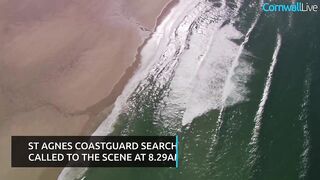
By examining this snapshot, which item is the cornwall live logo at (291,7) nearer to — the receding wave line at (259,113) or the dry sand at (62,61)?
the receding wave line at (259,113)

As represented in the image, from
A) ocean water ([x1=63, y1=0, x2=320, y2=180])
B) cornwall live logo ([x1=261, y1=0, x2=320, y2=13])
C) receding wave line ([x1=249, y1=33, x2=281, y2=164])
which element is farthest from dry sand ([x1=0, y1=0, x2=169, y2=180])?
receding wave line ([x1=249, y1=33, x2=281, y2=164])

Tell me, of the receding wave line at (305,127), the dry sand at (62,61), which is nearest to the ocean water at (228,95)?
the receding wave line at (305,127)

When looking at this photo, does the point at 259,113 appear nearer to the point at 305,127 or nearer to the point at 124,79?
the point at 305,127

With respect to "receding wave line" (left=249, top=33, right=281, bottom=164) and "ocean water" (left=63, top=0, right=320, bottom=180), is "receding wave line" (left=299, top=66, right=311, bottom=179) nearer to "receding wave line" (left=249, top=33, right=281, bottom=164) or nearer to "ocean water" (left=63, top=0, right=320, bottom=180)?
"ocean water" (left=63, top=0, right=320, bottom=180)

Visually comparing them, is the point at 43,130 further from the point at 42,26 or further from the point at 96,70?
the point at 42,26

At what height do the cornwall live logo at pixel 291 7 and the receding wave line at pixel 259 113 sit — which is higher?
the cornwall live logo at pixel 291 7

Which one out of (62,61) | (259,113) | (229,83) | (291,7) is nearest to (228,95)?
(229,83)
